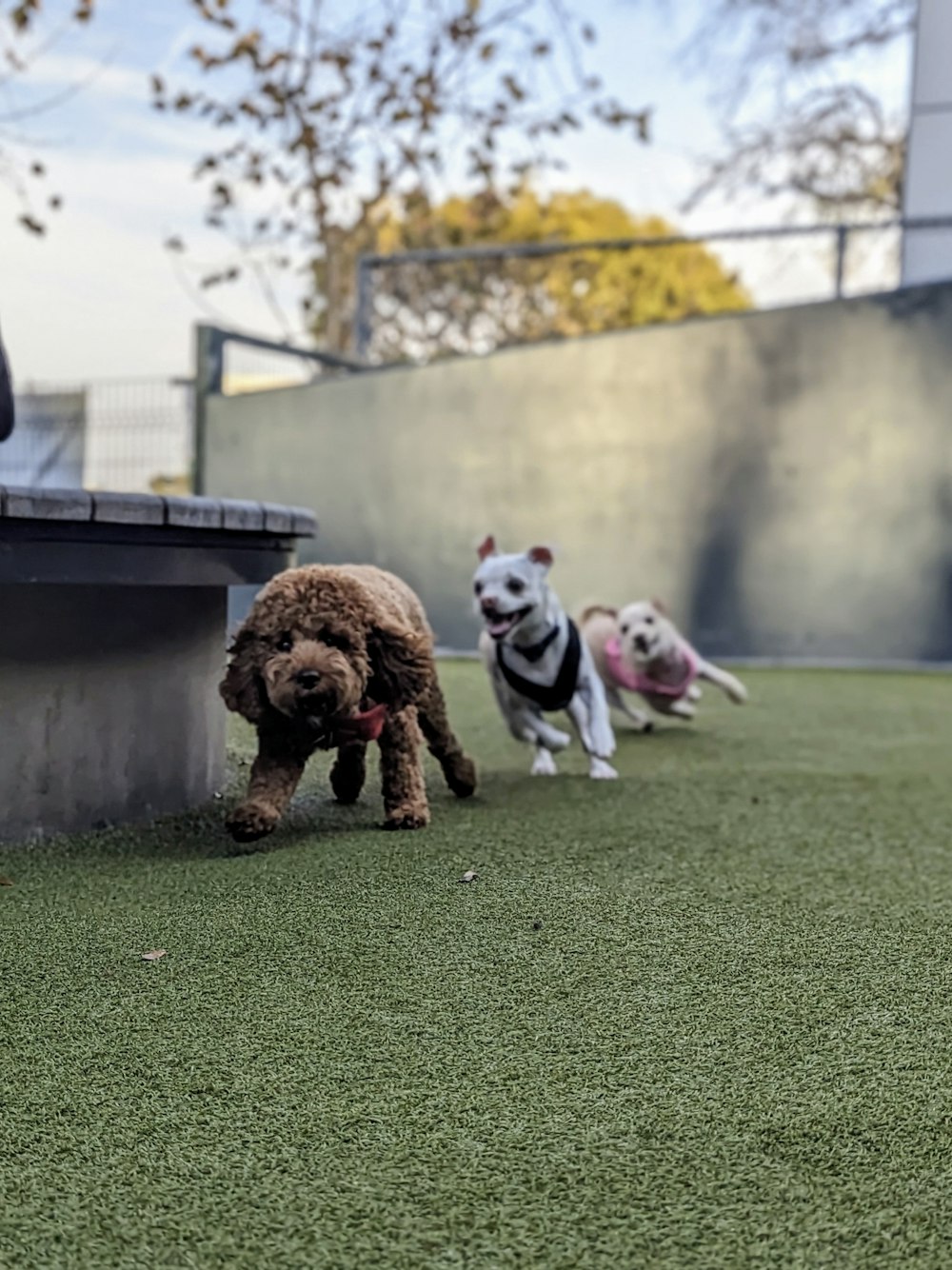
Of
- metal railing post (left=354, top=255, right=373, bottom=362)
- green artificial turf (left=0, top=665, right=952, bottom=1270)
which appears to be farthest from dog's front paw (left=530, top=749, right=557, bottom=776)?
metal railing post (left=354, top=255, right=373, bottom=362)

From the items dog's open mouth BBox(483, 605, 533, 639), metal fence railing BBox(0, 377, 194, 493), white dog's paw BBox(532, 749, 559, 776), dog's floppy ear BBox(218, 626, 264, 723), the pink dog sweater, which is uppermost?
metal fence railing BBox(0, 377, 194, 493)

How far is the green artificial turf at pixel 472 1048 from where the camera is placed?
1.19m

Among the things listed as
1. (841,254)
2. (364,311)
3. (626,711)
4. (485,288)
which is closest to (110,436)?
(364,311)

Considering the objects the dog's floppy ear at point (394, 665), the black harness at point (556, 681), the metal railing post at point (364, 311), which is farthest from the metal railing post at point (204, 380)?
the dog's floppy ear at point (394, 665)

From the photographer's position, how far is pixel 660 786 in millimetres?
3727

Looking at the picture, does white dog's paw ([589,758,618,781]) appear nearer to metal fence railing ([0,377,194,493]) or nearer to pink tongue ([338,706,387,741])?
pink tongue ([338,706,387,741])

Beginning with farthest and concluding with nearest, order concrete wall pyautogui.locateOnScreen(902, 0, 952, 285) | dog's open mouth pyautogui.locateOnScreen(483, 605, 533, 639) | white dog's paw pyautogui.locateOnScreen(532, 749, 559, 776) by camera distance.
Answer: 1. concrete wall pyautogui.locateOnScreen(902, 0, 952, 285)
2. white dog's paw pyautogui.locateOnScreen(532, 749, 559, 776)
3. dog's open mouth pyautogui.locateOnScreen(483, 605, 533, 639)

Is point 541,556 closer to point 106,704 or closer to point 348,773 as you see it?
point 348,773

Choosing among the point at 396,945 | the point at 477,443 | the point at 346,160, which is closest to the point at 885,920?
the point at 396,945

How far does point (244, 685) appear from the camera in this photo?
2732 mm

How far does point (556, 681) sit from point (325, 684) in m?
1.27

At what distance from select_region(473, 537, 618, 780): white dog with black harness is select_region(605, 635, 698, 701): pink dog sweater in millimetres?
1047

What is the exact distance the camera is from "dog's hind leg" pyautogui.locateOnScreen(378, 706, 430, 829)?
292 cm

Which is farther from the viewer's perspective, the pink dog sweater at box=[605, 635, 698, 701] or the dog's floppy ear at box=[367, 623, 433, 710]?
the pink dog sweater at box=[605, 635, 698, 701]
